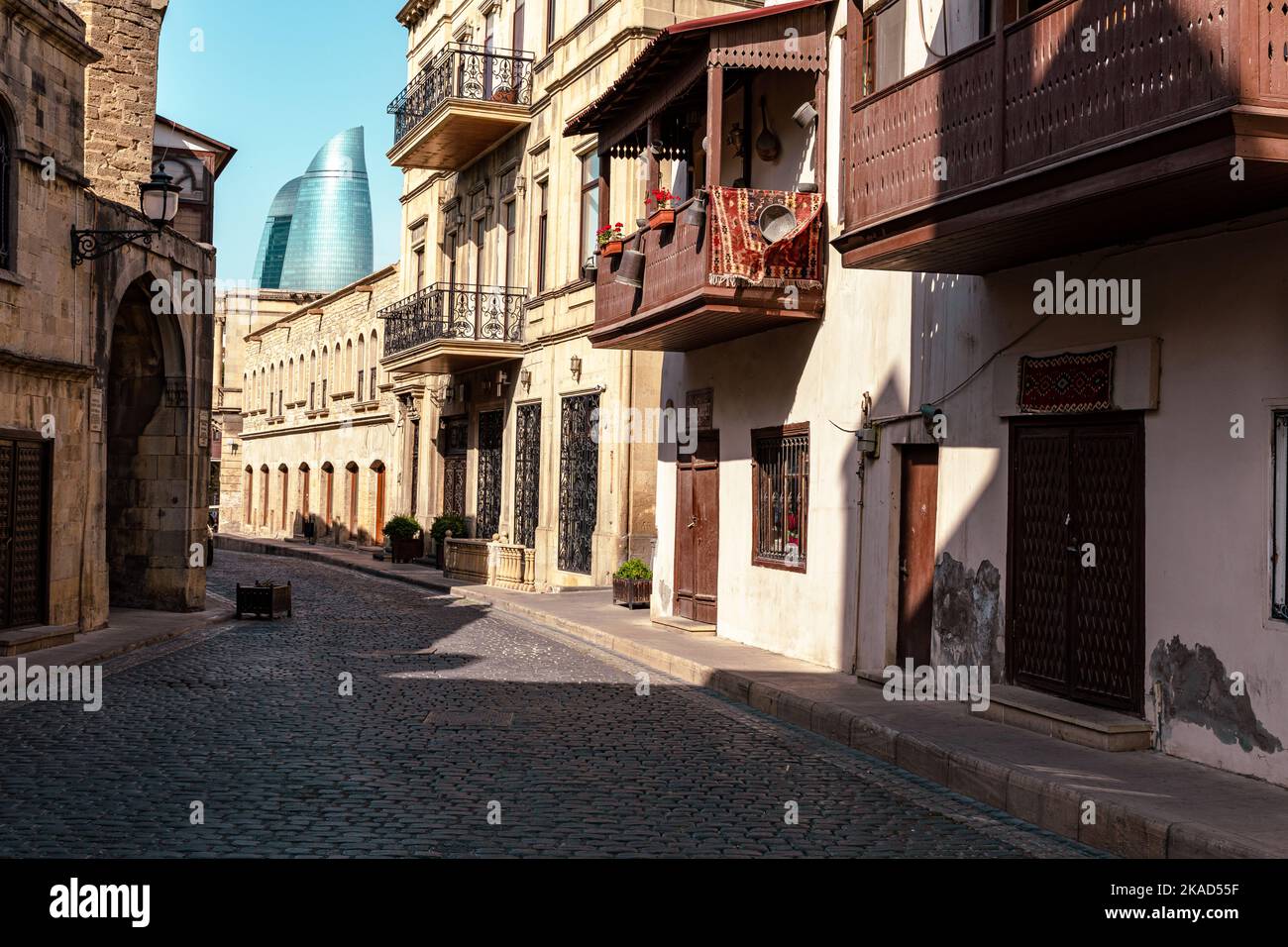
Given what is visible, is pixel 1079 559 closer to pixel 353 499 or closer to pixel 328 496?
pixel 353 499

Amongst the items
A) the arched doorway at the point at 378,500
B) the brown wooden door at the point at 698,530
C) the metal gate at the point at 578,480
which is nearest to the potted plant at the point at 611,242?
the brown wooden door at the point at 698,530

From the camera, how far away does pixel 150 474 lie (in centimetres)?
1903

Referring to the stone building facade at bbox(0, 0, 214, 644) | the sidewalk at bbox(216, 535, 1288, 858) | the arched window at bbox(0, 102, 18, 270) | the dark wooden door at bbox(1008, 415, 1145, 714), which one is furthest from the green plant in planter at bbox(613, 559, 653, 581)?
the dark wooden door at bbox(1008, 415, 1145, 714)

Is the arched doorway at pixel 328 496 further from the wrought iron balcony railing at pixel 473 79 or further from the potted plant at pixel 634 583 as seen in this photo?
the potted plant at pixel 634 583

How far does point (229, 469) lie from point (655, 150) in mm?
45386

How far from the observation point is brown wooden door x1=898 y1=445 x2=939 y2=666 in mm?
12148

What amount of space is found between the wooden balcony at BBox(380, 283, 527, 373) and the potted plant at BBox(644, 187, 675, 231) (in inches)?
416

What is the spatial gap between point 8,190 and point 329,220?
150m

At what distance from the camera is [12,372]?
14.0 meters

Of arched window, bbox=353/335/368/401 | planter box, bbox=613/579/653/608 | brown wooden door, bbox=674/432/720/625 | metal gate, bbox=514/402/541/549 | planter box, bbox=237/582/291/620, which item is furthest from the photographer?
arched window, bbox=353/335/368/401

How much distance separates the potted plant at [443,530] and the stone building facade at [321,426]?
6123 mm

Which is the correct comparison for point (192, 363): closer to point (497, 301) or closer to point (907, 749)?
point (497, 301)

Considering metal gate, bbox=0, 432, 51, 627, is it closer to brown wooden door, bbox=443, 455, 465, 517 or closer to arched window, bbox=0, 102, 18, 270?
arched window, bbox=0, 102, 18, 270

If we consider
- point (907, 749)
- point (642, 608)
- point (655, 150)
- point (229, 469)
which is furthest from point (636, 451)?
point (229, 469)
